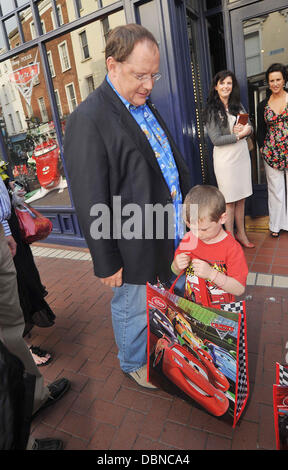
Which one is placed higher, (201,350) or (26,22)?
(26,22)

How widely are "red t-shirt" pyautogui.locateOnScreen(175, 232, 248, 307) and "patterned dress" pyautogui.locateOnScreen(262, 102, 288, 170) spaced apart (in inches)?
99.5

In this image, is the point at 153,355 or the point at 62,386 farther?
the point at 62,386

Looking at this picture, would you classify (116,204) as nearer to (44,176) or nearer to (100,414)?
(100,414)

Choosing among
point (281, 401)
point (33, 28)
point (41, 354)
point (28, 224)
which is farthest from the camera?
point (33, 28)

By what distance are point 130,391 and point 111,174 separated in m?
1.55

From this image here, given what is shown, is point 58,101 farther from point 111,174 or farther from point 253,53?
point 111,174

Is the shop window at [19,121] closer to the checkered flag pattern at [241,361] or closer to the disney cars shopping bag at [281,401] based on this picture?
the checkered flag pattern at [241,361]

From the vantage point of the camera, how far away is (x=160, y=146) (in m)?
1.95

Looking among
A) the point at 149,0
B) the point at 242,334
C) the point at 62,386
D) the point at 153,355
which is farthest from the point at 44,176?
the point at 242,334

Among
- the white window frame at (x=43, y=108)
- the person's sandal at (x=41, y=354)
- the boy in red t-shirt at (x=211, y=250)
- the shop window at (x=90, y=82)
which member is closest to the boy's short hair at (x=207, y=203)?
the boy in red t-shirt at (x=211, y=250)

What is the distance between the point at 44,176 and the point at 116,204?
448 centimetres

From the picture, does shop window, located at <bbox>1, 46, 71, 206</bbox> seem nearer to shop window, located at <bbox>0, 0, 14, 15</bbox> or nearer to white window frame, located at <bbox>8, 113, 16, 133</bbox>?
white window frame, located at <bbox>8, 113, 16, 133</bbox>

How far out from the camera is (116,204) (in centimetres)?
182

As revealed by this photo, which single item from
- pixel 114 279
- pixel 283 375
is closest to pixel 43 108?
pixel 114 279
